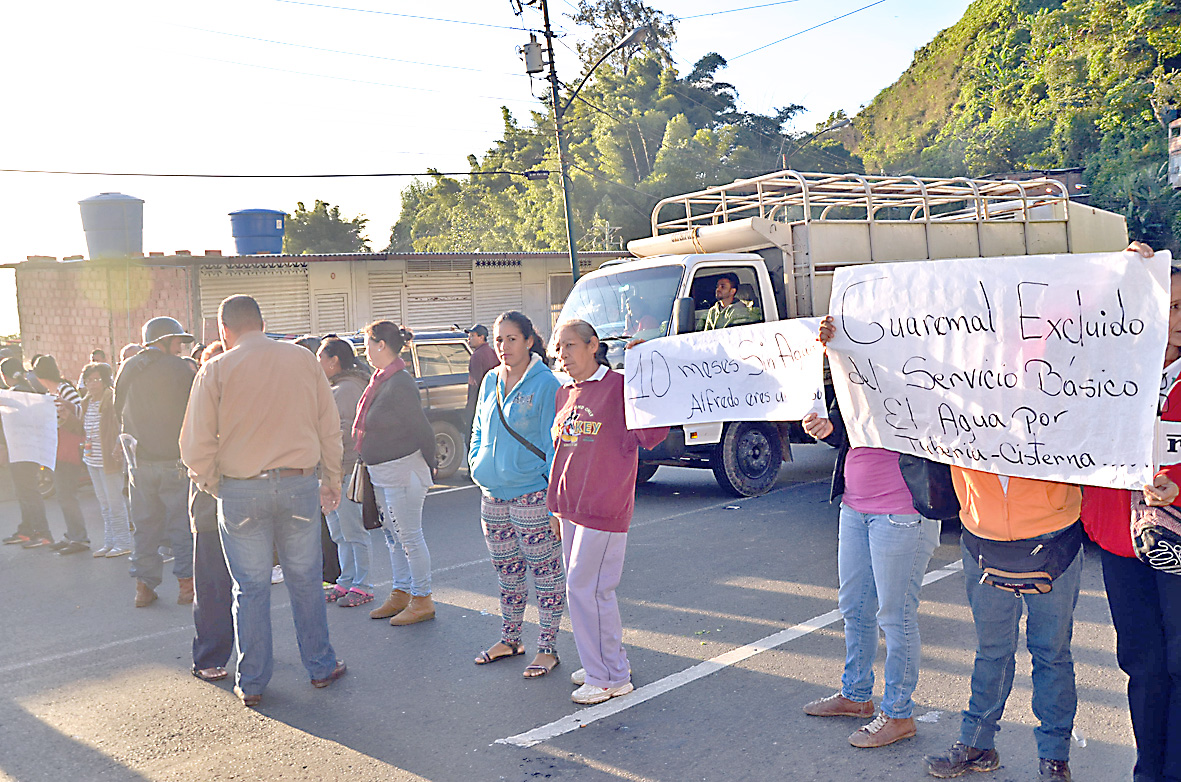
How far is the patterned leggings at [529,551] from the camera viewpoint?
5156 mm

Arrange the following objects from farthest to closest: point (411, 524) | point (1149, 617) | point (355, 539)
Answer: point (355, 539) < point (411, 524) < point (1149, 617)

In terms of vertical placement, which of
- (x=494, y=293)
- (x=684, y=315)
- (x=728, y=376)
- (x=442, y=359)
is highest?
(x=494, y=293)

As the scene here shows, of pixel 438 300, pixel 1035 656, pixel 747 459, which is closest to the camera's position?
pixel 1035 656

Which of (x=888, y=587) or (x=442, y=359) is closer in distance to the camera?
(x=888, y=587)

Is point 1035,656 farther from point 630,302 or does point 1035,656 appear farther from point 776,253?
point 630,302

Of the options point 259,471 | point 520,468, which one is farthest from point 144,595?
point 520,468

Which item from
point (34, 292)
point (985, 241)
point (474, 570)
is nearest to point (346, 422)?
point (474, 570)

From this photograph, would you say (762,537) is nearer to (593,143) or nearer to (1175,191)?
(1175,191)

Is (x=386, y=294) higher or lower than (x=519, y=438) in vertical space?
higher

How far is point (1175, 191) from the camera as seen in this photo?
3108 cm

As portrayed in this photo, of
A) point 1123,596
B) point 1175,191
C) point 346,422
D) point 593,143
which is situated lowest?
point 1123,596

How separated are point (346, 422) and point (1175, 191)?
107ft

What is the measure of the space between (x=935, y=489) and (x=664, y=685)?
1894 millimetres

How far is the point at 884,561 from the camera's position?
3.96 m
